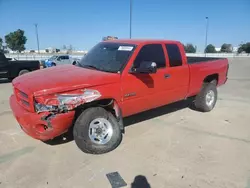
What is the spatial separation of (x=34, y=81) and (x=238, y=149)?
12.2ft

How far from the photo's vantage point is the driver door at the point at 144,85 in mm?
4322

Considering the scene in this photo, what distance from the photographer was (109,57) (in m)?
4.68

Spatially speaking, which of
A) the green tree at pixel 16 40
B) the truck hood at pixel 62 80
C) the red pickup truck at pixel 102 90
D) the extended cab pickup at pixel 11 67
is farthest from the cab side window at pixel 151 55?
the green tree at pixel 16 40

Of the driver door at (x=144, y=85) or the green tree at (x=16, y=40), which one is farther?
the green tree at (x=16, y=40)

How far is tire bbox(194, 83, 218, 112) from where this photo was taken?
20.6 feet

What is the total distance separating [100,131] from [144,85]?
125cm

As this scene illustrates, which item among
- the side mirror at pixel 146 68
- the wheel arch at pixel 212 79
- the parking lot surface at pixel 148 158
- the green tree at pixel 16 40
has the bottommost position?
the parking lot surface at pixel 148 158

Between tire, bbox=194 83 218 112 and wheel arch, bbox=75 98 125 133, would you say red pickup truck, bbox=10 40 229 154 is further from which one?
tire, bbox=194 83 218 112

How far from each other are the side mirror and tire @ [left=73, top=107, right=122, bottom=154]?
0.93 meters

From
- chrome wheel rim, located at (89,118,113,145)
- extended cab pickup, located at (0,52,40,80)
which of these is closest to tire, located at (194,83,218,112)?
chrome wheel rim, located at (89,118,113,145)

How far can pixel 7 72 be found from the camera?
41.1ft

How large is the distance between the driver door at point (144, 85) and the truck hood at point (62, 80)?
338 mm

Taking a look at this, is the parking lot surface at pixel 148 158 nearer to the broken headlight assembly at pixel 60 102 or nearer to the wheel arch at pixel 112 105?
the wheel arch at pixel 112 105

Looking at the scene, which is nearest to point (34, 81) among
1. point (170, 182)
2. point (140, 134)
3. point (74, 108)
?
point (74, 108)
